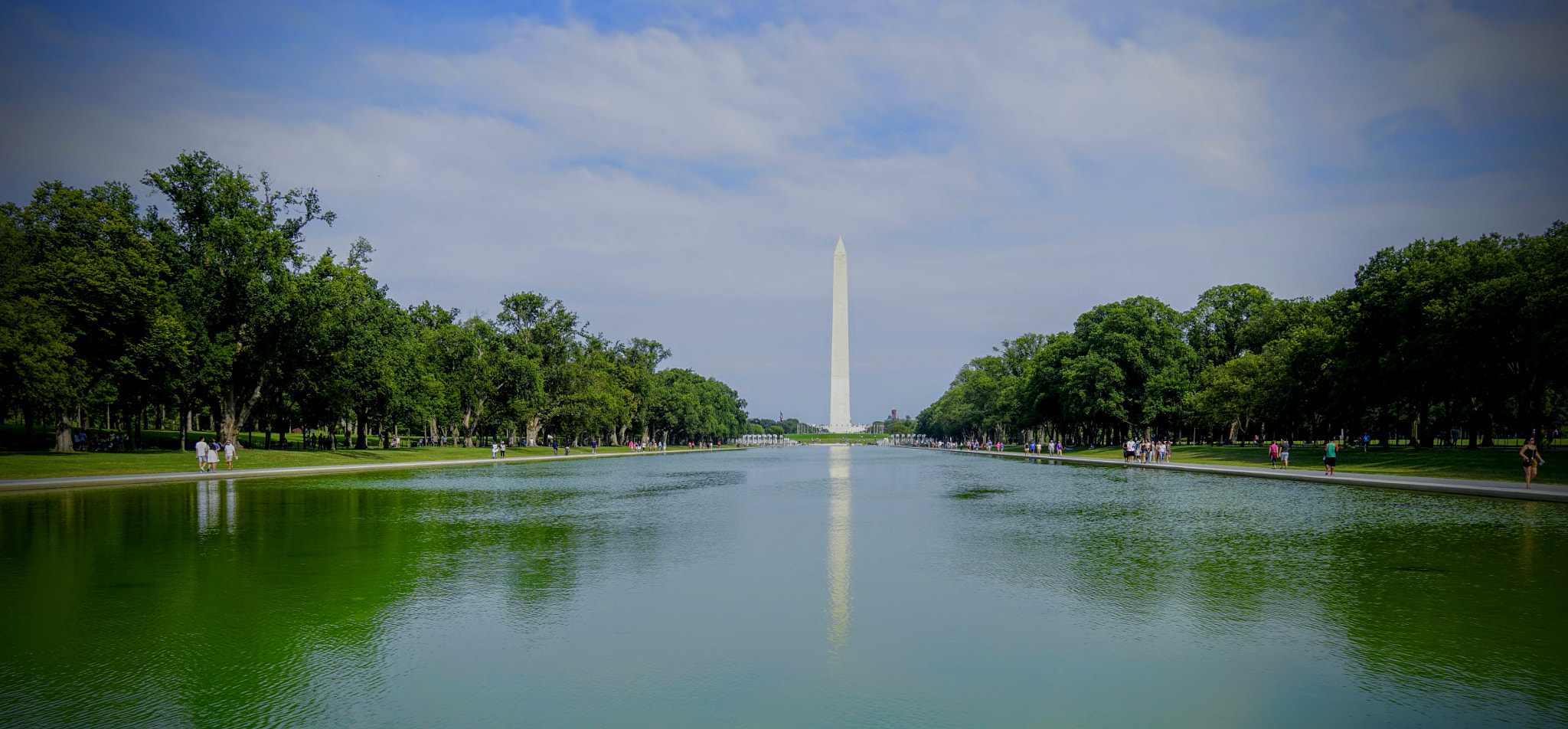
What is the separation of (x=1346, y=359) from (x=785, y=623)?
161 ft

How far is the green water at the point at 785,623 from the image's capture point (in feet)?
19.4

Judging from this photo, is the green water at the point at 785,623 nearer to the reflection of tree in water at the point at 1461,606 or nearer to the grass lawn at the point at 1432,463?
the reflection of tree in water at the point at 1461,606

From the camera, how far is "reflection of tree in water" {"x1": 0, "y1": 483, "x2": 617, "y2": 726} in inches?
241

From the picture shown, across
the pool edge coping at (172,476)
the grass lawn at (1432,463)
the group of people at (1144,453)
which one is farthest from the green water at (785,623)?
the group of people at (1144,453)

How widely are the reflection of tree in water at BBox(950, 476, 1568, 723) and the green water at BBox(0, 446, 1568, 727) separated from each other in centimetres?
6

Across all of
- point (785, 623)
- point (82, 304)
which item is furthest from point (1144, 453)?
point (82, 304)

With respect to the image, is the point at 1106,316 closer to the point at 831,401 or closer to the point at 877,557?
the point at 831,401

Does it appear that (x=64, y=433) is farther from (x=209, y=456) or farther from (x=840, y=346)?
(x=840, y=346)

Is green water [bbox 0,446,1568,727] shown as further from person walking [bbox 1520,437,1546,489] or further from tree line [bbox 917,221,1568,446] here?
tree line [bbox 917,221,1568,446]

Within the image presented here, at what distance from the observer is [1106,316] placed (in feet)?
246

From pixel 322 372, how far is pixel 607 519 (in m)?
39.8

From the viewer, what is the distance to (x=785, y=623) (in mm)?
8383

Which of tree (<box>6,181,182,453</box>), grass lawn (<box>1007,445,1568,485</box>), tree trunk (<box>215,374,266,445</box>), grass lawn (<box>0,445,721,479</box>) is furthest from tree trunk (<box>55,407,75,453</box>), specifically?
grass lawn (<box>1007,445,1568,485</box>)

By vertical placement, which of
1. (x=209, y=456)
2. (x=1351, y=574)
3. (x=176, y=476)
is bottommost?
(x=176, y=476)
